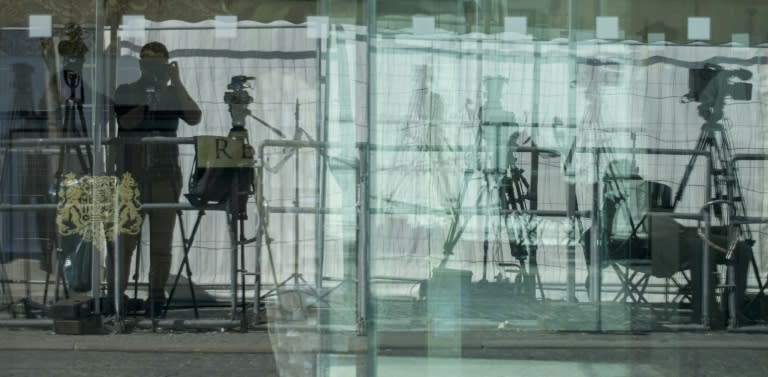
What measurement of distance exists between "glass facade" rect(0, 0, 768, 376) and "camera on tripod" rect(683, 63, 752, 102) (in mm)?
11

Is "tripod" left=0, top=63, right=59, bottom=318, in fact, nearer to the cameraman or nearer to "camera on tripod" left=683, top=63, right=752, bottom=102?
the cameraman

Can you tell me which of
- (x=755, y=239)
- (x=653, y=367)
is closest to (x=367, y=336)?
(x=653, y=367)

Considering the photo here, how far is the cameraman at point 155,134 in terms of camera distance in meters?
5.63

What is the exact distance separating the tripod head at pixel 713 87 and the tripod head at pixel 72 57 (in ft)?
9.25

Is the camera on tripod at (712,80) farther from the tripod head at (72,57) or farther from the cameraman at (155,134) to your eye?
the tripod head at (72,57)

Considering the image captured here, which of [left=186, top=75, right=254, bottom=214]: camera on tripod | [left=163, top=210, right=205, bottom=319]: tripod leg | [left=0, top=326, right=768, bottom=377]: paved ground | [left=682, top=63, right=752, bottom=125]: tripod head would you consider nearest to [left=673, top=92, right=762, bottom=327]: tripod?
[left=682, top=63, right=752, bottom=125]: tripod head

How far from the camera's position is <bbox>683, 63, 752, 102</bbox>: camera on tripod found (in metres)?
5.42

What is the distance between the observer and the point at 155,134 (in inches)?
222

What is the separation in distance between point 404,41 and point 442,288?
1.09 meters

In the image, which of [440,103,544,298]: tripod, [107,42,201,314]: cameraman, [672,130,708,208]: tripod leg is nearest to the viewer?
[440,103,544,298]: tripod

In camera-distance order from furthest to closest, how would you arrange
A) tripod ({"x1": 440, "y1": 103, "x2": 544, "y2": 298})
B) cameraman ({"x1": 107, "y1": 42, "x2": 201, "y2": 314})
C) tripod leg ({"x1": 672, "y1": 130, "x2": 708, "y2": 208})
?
1. cameraman ({"x1": 107, "y1": 42, "x2": 201, "y2": 314})
2. tripod leg ({"x1": 672, "y1": 130, "x2": 708, "y2": 208})
3. tripod ({"x1": 440, "y1": 103, "x2": 544, "y2": 298})

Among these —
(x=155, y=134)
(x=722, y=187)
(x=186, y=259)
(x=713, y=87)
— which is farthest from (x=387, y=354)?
(x=713, y=87)

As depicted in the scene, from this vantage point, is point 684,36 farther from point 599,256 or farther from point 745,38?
point 599,256

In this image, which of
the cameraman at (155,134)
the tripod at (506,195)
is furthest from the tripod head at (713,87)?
the cameraman at (155,134)
